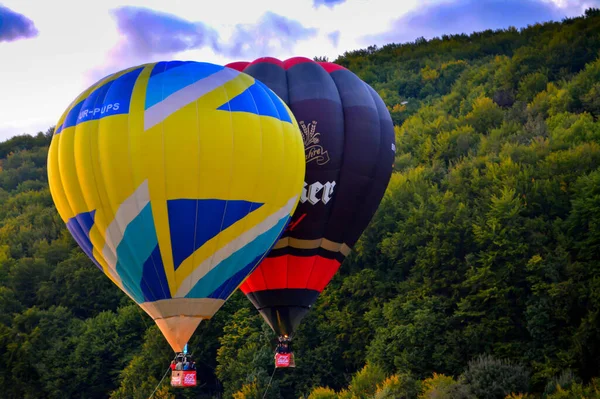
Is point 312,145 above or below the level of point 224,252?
above

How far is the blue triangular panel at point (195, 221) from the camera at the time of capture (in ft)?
69.4

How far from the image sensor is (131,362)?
50188 mm

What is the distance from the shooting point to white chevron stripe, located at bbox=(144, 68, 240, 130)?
21.0 m

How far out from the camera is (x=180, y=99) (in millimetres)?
21328

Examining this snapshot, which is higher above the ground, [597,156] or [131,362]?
[597,156]

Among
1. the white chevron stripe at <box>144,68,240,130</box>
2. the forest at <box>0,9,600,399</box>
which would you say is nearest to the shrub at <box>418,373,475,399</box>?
the forest at <box>0,9,600,399</box>

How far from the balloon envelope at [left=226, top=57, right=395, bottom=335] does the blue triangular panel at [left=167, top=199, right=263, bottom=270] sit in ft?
11.9

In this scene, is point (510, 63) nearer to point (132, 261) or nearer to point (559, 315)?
point (559, 315)

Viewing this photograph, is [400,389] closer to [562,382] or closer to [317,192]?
[562,382]

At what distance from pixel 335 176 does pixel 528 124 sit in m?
32.6

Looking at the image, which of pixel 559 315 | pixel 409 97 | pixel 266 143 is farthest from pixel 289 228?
pixel 409 97

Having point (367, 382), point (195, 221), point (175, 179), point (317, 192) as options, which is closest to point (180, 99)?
point (175, 179)

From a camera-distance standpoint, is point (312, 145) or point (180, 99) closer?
point (180, 99)

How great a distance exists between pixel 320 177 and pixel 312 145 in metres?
0.74
